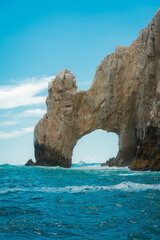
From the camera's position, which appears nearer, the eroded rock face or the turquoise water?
the turquoise water

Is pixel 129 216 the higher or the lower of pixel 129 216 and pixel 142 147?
the lower

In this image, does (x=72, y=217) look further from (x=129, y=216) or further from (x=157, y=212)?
(x=157, y=212)

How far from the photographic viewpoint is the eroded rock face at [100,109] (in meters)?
45.2

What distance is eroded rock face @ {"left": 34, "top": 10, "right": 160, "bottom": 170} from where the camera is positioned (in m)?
45.2

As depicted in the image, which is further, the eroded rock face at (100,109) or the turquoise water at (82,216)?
the eroded rock face at (100,109)

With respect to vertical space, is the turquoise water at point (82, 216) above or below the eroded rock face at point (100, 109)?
below

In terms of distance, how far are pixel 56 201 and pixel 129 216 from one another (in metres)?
3.83

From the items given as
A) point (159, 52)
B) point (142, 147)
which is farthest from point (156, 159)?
point (159, 52)

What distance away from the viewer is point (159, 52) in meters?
40.7

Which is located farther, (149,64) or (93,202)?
(149,64)

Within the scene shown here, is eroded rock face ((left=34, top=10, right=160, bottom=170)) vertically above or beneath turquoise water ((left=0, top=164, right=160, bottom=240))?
above

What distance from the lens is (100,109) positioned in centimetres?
4756

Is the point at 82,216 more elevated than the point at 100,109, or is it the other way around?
the point at 100,109

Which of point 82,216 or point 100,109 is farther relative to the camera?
point 100,109
